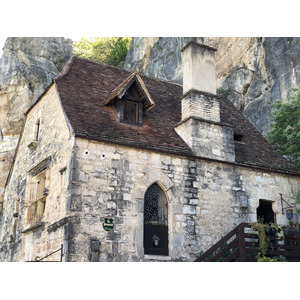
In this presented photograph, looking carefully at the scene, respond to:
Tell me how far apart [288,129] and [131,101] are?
5953mm

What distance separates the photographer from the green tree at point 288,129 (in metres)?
16.1

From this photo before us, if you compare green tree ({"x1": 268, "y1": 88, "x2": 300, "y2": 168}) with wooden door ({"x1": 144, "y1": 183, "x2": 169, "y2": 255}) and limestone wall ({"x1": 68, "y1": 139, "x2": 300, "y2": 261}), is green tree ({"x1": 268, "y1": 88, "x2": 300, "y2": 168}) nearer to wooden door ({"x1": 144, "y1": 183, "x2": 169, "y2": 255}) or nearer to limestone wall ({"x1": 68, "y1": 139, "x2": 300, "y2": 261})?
limestone wall ({"x1": 68, "y1": 139, "x2": 300, "y2": 261})

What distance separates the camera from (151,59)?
3123cm

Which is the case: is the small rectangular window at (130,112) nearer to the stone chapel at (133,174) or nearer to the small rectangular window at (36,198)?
the stone chapel at (133,174)

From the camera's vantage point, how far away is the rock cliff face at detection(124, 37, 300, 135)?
19.5 meters

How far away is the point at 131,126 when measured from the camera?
14.2 meters

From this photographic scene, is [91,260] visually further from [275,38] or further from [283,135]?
[275,38]

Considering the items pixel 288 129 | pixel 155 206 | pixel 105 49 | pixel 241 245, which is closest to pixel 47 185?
pixel 155 206

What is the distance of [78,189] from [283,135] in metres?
9.30

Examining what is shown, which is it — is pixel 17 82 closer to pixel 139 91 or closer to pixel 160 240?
pixel 139 91

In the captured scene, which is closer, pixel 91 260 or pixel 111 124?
pixel 91 260

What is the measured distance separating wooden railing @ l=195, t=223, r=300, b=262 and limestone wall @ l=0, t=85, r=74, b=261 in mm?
4195

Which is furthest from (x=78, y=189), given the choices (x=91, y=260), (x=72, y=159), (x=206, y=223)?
(x=206, y=223)

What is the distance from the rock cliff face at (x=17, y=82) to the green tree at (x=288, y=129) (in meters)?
13.3
